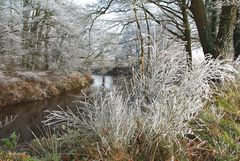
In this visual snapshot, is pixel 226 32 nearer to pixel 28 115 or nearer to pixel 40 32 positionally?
pixel 28 115

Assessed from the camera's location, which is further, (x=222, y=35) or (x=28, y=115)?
(x=28, y=115)

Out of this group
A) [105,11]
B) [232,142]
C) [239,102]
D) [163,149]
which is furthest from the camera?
[105,11]

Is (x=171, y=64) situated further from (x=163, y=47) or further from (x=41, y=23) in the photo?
(x=41, y=23)

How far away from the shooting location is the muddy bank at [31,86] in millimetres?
14734

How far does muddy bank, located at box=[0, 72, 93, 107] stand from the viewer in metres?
14.7

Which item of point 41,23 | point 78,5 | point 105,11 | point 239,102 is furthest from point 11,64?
point 239,102

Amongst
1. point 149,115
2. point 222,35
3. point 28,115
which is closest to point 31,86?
point 28,115

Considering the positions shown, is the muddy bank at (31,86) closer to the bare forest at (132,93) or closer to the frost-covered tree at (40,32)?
the bare forest at (132,93)

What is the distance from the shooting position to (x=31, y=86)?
645 inches

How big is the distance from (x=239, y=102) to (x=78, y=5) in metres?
15.0

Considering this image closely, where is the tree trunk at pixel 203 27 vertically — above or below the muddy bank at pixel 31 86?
above

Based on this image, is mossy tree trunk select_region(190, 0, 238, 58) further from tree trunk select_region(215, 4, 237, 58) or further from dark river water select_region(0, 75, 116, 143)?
dark river water select_region(0, 75, 116, 143)

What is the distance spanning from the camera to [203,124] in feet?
13.7

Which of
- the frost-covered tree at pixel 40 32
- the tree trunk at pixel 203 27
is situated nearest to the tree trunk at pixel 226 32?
the tree trunk at pixel 203 27
